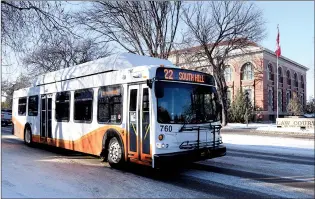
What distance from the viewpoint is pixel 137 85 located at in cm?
790

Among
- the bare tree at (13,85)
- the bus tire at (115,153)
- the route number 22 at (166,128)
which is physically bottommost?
the bus tire at (115,153)

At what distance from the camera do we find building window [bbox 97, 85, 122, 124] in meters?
8.48

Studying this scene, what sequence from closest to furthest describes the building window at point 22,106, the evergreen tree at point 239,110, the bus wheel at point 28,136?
the bus wheel at point 28,136, the building window at point 22,106, the evergreen tree at point 239,110

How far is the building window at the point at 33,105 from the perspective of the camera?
13.6 metres

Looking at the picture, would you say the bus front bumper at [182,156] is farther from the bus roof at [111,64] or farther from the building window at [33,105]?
the building window at [33,105]

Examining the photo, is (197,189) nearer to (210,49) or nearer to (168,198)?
(168,198)

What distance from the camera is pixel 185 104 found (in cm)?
776

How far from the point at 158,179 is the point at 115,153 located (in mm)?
1747

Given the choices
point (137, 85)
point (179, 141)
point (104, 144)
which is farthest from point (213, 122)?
point (104, 144)

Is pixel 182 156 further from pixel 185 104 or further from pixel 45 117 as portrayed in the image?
pixel 45 117

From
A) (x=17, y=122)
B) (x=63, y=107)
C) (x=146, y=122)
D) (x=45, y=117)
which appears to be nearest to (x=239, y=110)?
(x=17, y=122)

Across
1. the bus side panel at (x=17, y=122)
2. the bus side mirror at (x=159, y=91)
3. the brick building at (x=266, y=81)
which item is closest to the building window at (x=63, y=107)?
the bus side panel at (x=17, y=122)

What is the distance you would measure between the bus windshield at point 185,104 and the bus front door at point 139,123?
15.7 inches

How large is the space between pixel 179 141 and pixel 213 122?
1.46 m
